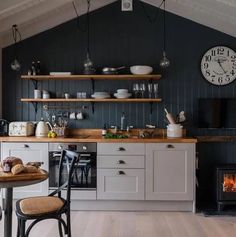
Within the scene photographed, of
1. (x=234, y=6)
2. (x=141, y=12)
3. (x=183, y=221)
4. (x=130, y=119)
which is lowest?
(x=183, y=221)

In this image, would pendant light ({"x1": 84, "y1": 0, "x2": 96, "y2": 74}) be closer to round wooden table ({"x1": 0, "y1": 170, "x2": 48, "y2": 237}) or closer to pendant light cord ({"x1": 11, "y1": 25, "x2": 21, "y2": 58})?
pendant light cord ({"x1": 11, "y1": 25, "x2": 21, "y2": 58})

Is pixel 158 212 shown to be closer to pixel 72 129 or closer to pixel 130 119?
pixel 130 119

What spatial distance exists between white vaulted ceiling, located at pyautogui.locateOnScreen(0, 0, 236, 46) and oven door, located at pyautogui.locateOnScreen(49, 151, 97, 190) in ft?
5.82

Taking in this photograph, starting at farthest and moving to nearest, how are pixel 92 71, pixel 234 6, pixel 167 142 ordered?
pixel 92 71 < pixel 167 142 < pixel 234 6

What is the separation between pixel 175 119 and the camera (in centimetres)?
450

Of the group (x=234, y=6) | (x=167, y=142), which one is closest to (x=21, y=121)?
(x=167, y=142)

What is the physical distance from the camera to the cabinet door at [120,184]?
13.1 ft

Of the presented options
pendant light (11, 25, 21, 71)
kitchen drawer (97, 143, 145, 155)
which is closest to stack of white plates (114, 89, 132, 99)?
kitchen drawer (97, 143, 145, 155)

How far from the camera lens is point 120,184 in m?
4.01

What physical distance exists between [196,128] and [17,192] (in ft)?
8.36

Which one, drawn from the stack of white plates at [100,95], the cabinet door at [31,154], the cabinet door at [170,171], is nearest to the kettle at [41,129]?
the cabinet door at [31,154]

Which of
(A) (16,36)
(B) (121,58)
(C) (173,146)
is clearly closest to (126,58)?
(B) (121,58)

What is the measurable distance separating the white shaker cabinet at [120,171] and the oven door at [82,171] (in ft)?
0.25

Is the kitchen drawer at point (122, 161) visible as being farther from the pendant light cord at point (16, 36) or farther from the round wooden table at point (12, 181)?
the pendant light cord at point (16, 36)
